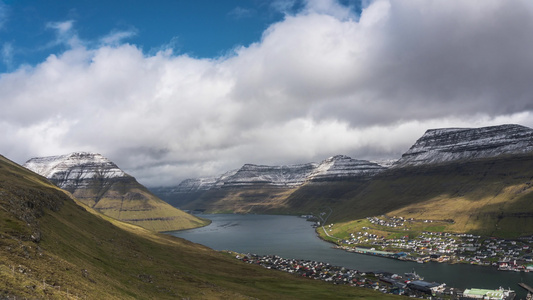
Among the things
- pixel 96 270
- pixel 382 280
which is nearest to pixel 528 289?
pixel 382 280

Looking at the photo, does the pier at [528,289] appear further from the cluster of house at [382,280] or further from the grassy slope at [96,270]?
the grassy slope at [96,270]

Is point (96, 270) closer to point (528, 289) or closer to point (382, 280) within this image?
point (382, 280)

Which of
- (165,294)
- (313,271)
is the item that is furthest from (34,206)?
(313,271)

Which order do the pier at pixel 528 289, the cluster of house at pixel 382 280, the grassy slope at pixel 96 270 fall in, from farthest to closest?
the cluster of house at pixel 382 280 < the pier at pixel 528 289 < the grassy slope at pixel 96 270

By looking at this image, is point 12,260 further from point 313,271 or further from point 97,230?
point 313,271

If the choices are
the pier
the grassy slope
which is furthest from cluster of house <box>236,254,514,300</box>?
the grassy slope

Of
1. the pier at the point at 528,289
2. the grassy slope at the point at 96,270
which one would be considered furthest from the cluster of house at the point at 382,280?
the grassy slope at the point at 96,270
